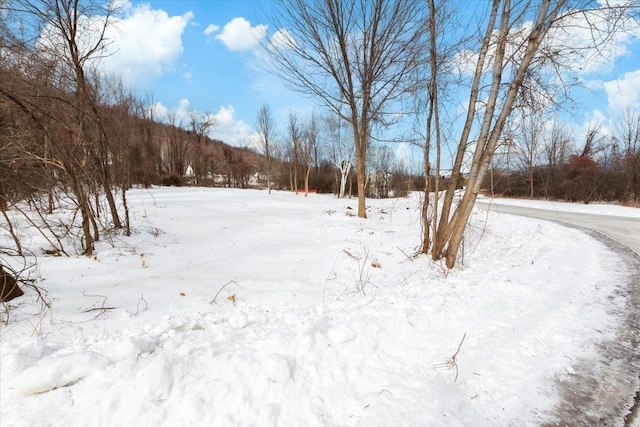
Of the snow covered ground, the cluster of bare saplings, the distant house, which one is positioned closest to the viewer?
the snow covered ground

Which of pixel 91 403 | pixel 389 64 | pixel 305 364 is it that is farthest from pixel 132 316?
pixel 389 64

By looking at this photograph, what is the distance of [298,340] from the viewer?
260 cm

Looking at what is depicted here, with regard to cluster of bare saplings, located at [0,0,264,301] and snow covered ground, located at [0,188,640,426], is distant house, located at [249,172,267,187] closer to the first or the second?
cluster of bare saplings, located at [0,0,264,301]

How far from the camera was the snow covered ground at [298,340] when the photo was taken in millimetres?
1926

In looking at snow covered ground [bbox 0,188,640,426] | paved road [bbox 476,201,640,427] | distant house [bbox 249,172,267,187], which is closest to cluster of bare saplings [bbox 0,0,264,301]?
snow covered ground [bbox 0,188,640,426]

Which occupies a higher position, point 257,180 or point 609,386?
Answer: point 257,180

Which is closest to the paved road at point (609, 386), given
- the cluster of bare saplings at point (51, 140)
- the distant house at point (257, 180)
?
the cluster of bare saplings at point (51, 140)

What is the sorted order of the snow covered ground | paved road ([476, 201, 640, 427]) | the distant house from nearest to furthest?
the snow covered ground < paved road ([476, 201, 640, 427]) < the distant house

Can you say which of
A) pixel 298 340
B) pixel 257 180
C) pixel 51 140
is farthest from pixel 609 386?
pixel 257 180

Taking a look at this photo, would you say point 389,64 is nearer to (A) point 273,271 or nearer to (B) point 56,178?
(A) point 273,271

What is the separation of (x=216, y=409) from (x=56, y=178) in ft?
22.0

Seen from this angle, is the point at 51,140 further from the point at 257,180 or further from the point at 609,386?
the point at 257,180

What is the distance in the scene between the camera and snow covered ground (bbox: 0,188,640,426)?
6.32 ft

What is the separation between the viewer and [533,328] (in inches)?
125
